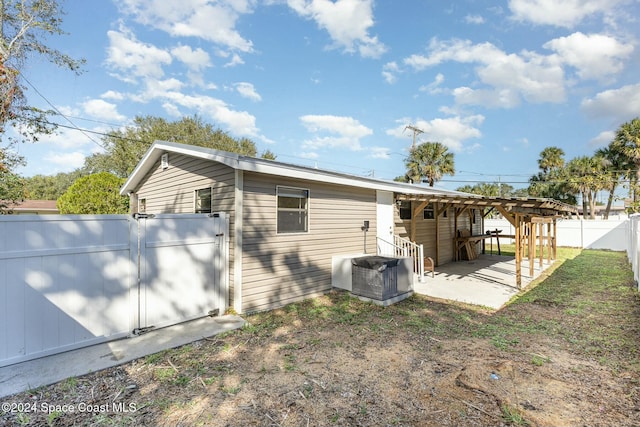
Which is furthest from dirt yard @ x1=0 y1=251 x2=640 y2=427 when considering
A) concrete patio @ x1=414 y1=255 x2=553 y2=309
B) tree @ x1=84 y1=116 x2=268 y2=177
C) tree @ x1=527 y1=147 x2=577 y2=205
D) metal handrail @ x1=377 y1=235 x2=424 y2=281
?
tree @ x1=527 y1=147 x2=577 y2=205

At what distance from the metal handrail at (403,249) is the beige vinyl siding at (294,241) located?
0.55 m

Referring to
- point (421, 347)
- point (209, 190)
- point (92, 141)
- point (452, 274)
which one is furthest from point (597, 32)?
point (92, 141)

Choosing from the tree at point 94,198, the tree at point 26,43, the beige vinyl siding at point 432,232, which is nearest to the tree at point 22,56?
the tree at point 26,43

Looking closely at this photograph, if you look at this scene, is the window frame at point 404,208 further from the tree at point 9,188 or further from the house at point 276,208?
the tree at point 9,188

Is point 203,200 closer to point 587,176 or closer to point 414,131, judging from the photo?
point 414,131

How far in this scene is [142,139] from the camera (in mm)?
22531

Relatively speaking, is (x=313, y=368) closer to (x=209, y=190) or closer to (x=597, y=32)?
(x=209, y=190)

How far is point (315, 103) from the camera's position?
1936 cm

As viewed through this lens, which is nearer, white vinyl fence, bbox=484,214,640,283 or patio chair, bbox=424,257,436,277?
patio chair, bbox=424,257,436,277

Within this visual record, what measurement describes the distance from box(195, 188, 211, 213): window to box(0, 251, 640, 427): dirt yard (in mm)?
2474

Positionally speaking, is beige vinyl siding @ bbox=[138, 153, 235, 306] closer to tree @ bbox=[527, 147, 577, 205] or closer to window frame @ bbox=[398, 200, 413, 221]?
window frame @ bbox=[398, 200, 413, 221]

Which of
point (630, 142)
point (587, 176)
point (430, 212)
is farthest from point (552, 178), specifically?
point (430, 212)

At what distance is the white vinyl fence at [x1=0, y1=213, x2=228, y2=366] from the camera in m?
3.22

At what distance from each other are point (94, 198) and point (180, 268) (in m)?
11.2
